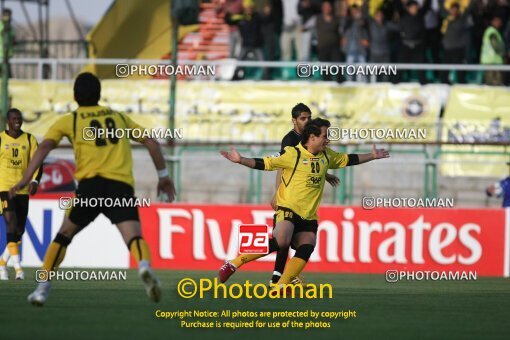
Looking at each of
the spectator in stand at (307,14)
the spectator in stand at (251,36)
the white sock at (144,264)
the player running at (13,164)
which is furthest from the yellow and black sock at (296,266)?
the spectator in stand at (307,14)

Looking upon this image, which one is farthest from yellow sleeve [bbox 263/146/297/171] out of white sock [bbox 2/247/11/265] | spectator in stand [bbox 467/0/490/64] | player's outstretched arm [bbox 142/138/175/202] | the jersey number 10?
spectator in stand [bbox 467/0/490/64]

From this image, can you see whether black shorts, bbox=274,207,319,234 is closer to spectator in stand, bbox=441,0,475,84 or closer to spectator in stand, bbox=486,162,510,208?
spectator in stand, bbox=486,162,510,208

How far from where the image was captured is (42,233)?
68.4 ft

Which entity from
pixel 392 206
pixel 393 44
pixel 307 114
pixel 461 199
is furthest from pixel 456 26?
pixel 307 114

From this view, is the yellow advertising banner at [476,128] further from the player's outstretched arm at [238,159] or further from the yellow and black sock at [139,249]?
the yellow and black sock at [139,249]

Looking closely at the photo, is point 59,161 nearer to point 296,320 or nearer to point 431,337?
point 296,320

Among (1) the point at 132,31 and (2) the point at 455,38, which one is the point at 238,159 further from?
(1) the point at 132,31

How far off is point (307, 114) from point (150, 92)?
1109 cm

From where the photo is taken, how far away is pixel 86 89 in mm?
11258

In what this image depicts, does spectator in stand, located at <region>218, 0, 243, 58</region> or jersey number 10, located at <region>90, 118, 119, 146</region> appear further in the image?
spectator in stand, located at <region>218, 0, 243, 58</region>

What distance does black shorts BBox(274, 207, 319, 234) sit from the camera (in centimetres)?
1362

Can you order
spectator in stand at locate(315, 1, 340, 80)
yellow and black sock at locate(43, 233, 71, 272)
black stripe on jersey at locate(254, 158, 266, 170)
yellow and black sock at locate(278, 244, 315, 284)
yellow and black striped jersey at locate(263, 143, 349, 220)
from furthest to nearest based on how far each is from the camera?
spectator in stand at locate(315, 1, 340, 80) → yellow and black striped jersey at locate(263, 143, 349, 220) → yellow and black sock at locate(278, 244, 315, 284) → black stripe on jersey at locate(254, 158, 266, 170) → yellow and black sock at locate(43, 233, 71, 272)

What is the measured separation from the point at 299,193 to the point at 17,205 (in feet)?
16.3

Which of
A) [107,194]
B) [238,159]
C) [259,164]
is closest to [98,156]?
[107,194]
